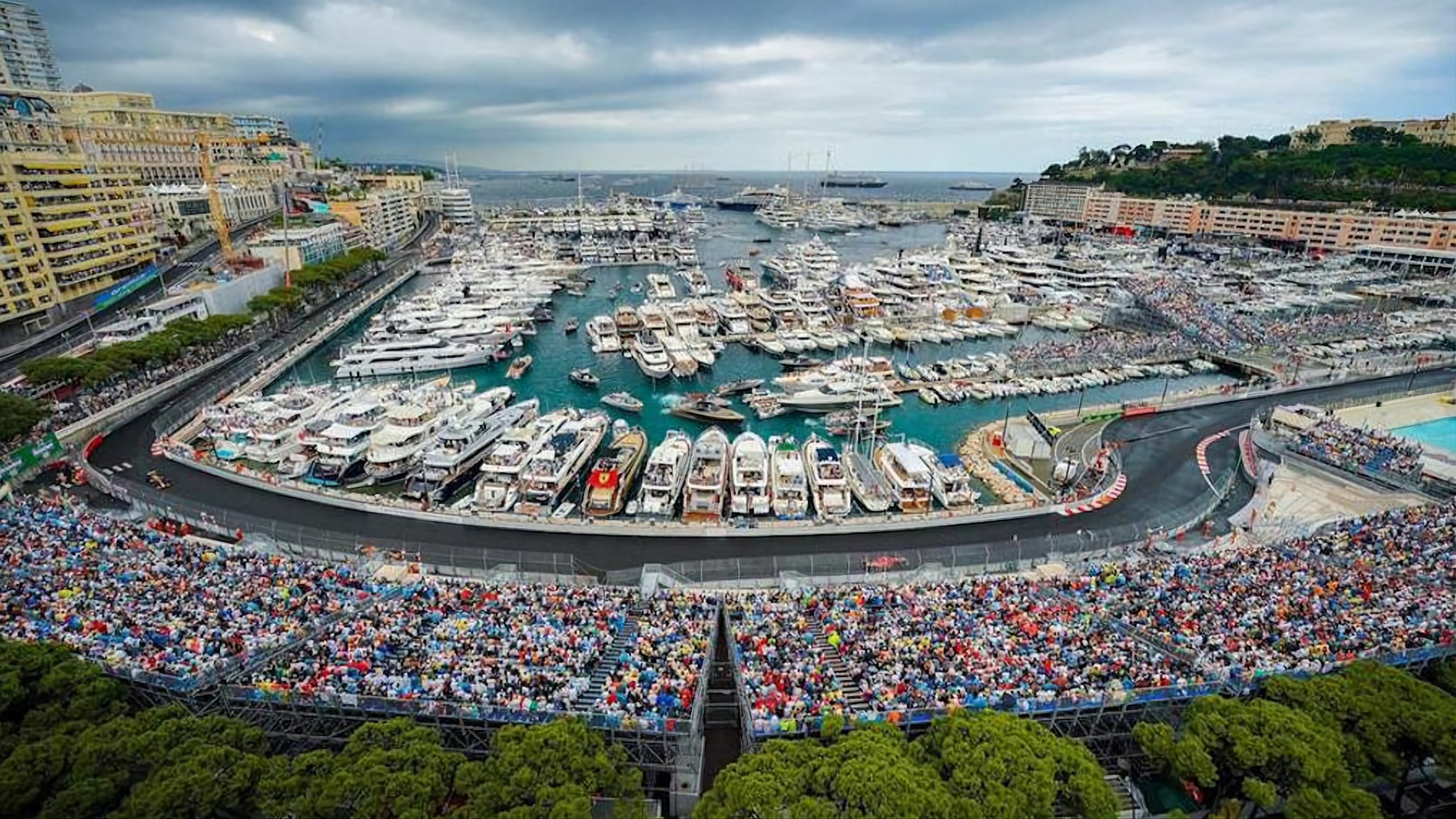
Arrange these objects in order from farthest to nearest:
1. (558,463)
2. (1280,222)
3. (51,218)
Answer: (1280,222) < (51,218) < (558,463)

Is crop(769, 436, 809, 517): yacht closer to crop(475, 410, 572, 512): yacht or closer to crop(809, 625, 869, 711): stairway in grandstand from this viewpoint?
crop(809, 625, 869, 711): stairway in grandstand

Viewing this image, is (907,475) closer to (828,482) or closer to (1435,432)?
(828,482)

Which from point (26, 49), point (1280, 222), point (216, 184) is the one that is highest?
point (26, 49)

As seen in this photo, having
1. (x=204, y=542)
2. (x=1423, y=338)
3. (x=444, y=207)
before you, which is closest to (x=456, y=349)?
(x=204, y=542)

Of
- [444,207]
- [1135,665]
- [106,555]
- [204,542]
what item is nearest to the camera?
[1135,665]

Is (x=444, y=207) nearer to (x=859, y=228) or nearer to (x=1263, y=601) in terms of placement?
(x=859, y=228)

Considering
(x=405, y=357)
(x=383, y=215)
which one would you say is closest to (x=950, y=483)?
(x=405, y=357)
